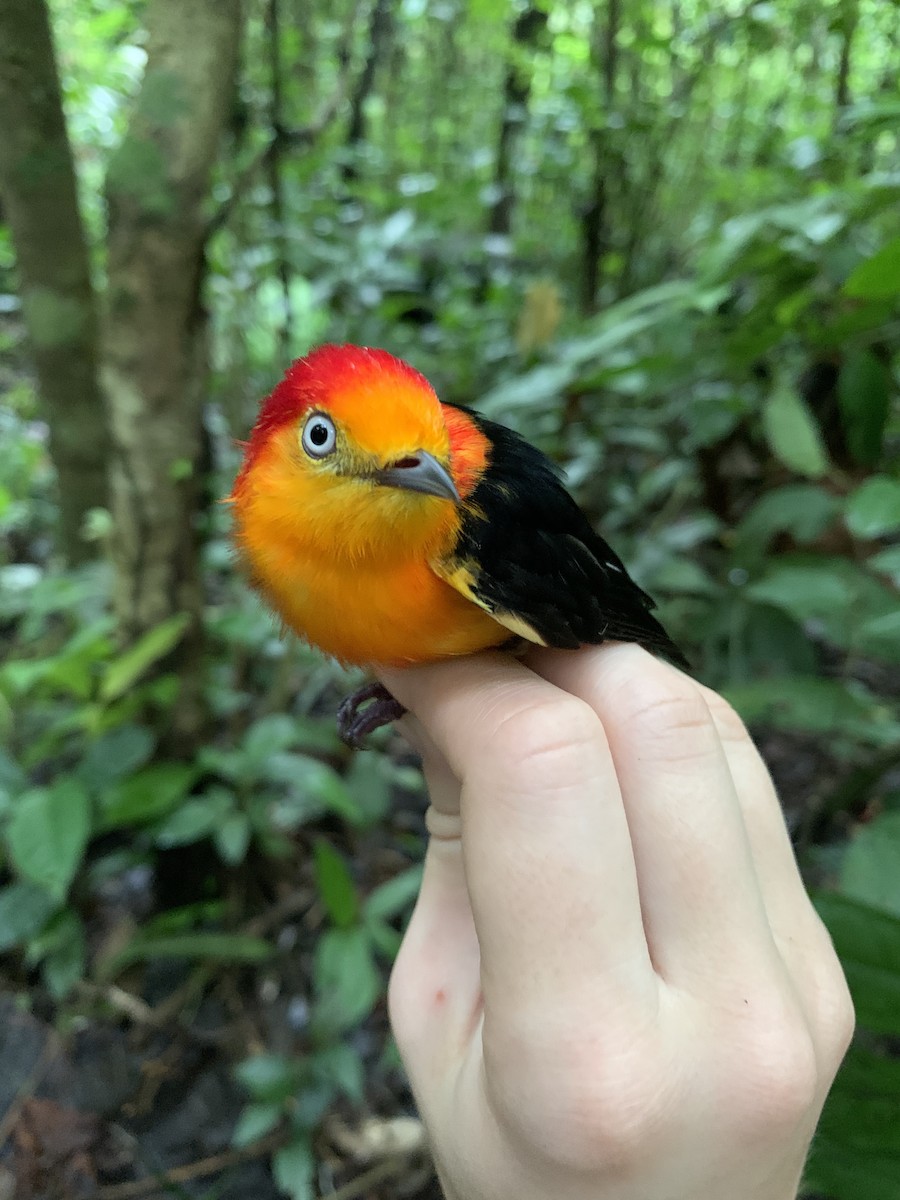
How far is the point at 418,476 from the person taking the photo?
1.08 meters

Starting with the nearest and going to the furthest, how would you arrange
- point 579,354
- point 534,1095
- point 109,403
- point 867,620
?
point 534,1095, point 867,620, point 579,354, point 109,403

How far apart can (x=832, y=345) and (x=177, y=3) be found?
1692 mm

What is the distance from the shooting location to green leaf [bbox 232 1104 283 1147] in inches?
68.2

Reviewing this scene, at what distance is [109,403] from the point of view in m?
1.95

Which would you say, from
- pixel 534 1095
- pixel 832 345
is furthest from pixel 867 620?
pixel 534 1095

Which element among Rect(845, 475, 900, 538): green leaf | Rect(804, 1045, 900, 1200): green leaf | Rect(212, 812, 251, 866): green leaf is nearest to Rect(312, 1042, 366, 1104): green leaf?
Rect(212, 812, 251, 866): green leaf

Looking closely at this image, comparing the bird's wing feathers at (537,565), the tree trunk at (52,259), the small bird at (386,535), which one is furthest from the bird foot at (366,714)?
the tree trunk at (52,259)

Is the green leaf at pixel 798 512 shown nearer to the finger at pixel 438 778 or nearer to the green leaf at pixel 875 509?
the green leaf at pixel 875 509

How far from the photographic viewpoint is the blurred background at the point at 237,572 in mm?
1694

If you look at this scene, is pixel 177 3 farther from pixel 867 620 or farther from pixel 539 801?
pixel 867 620

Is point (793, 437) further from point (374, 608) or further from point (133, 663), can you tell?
point (133, 663)

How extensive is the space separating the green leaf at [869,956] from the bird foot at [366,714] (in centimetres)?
85

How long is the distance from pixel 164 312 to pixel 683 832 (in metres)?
1.69

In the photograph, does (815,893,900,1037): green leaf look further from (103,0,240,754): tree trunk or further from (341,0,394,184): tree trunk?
(341,0,394,184): tree trunk
